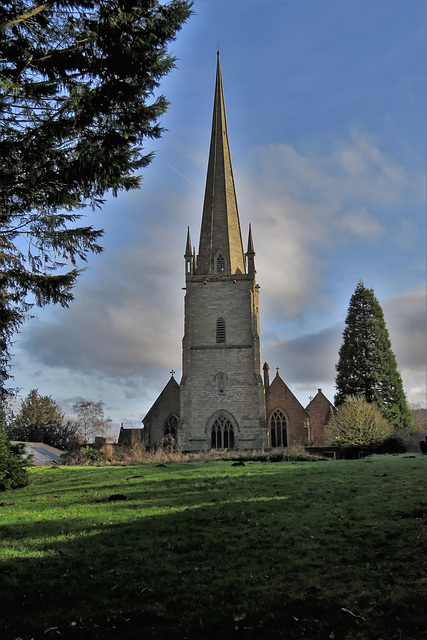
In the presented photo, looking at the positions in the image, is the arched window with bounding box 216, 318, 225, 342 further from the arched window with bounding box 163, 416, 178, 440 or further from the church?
the arched window with bounding box 163, 416, 178, 440

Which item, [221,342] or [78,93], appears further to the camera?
[221,342]

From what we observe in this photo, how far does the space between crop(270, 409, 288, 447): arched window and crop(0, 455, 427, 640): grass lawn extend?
31030mm

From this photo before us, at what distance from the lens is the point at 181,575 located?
6.91 meters

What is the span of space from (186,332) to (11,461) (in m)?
26.2

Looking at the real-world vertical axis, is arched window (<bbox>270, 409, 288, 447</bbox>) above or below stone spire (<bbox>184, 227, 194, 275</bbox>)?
below

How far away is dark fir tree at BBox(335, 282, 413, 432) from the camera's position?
142ft

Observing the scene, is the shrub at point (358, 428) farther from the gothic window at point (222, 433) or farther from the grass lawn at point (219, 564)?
the grass lawn at point (219, 564)

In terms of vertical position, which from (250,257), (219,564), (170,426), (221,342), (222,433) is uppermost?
(250,257)

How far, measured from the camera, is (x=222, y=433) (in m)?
38.7

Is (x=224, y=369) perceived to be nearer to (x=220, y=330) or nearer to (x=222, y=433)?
(x=220, y=330)

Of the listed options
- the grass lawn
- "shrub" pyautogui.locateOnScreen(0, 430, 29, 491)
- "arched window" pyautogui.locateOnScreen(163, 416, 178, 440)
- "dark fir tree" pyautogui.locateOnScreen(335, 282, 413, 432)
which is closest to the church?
"arched window" pyautogui.locateOnScreen(163, 416, 178, 440)

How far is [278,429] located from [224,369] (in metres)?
7.85

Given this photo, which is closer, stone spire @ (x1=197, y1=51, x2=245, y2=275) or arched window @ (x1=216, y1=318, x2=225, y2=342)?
arched window @ (x1=216, y1=318, x2=225, y2=342)

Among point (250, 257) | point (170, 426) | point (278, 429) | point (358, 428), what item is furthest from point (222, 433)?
point (250, 257)
